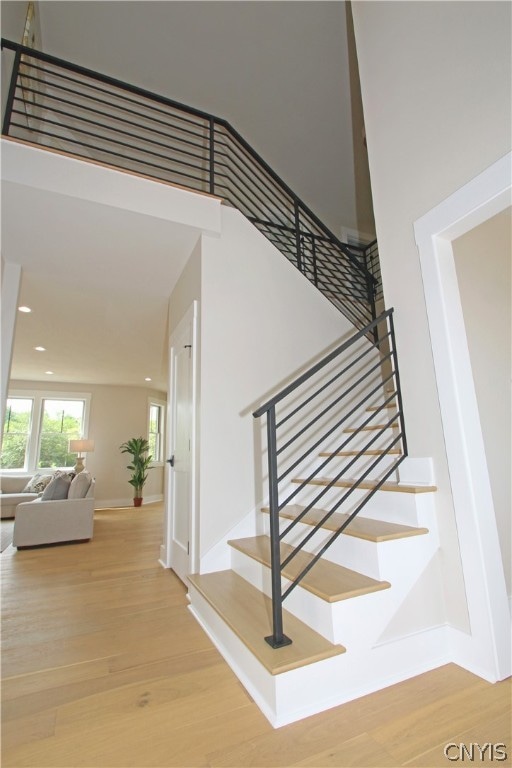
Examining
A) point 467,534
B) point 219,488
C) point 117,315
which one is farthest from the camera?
point 117,315

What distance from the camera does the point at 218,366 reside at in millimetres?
2684

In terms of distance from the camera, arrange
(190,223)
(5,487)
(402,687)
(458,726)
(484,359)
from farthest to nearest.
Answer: (5,487) < (190,223) < (484,359) < (402,687) < (458,726)

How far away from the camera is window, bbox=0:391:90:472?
7.51 m

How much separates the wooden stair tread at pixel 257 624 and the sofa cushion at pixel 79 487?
9.78 ft

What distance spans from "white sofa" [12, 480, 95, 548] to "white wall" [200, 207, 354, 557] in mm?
2893

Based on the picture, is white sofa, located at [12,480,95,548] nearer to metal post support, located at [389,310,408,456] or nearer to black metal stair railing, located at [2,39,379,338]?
black metal stair railing, located at [2,39,379,338]

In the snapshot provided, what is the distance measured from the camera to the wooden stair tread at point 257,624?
1.36m

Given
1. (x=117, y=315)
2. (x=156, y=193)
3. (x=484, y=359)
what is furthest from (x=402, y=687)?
(x=117, y=315)

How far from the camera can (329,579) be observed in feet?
5.36

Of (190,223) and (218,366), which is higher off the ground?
(190,223)

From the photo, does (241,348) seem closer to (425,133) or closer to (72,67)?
(425,133)

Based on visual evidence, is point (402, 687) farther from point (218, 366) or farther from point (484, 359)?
point (218, 366)

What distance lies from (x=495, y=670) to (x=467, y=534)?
54cm

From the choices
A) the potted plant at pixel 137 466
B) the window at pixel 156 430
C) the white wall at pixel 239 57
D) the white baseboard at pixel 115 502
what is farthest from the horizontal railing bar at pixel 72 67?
the white baseboard at pixel 115 502
